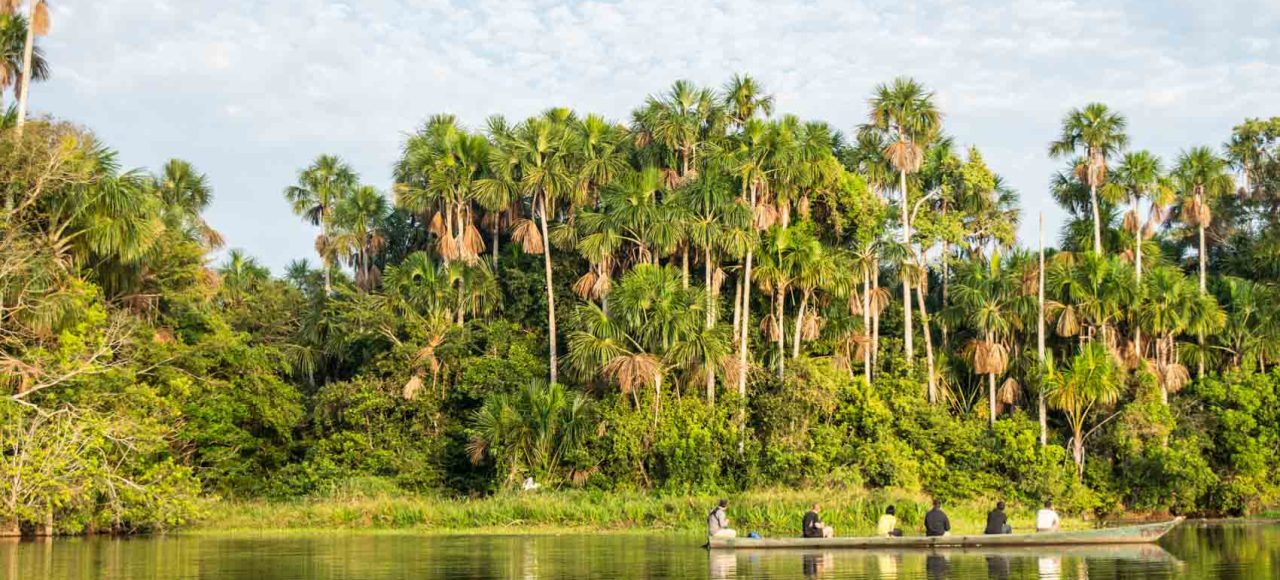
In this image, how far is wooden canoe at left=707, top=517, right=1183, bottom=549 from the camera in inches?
1088

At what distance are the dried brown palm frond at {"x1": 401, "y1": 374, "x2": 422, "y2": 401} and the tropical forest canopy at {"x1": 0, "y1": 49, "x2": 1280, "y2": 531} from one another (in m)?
0.11

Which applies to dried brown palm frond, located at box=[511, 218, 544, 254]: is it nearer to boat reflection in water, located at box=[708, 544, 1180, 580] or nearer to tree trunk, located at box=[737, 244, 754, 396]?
tree trunk, located at box=[737, 244, 754, 396]

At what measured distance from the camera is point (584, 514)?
39.7 m

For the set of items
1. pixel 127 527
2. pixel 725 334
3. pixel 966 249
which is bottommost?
pixel 127 527

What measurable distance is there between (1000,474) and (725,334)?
11745 mm

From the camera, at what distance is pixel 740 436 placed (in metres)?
45.9

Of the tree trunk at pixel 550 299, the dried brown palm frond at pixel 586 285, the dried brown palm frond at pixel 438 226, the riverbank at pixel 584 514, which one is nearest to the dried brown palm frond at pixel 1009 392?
the riverbank at pixel 584 514

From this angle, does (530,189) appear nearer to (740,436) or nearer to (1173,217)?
(740,436)

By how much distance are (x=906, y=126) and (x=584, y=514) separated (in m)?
22.2

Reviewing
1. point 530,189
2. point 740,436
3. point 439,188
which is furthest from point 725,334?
point 439,188

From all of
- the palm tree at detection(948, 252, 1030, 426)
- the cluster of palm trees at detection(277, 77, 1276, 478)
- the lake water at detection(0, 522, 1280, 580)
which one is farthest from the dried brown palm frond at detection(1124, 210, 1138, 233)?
the lake water at detection(0, 522, 1280, 580)

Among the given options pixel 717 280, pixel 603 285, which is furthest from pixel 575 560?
pixel 717 280

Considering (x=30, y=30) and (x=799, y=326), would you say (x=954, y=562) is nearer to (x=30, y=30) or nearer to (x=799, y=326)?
(x=799, y=326)

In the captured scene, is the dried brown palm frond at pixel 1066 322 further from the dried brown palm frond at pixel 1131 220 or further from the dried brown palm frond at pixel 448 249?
the dried brown palm frond at pixel 448 249
